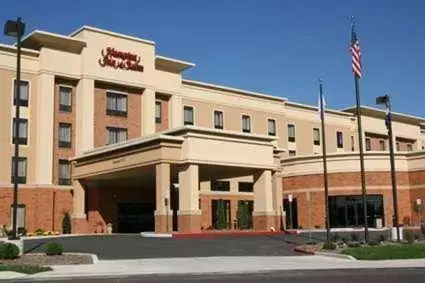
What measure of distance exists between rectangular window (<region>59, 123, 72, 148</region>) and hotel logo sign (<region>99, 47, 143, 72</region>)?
637cm

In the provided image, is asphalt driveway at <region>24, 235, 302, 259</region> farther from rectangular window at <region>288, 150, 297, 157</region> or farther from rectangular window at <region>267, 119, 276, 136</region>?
rectangular window at <region>288, 150, 297, 157</region>

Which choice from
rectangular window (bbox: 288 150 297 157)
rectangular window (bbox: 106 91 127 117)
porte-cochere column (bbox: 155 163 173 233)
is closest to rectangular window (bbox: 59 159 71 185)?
rectangular window (bbox: 106 91 127 117)

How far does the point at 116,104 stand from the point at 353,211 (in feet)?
77.8

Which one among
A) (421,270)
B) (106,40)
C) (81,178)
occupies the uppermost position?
(106,40)

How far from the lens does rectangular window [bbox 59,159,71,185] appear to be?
53.7 meters

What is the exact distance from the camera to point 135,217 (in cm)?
5719

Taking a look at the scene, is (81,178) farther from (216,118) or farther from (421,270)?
(421,270)

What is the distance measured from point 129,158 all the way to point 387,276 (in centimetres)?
2839

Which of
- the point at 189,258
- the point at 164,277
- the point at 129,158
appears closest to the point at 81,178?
the point at 129,158

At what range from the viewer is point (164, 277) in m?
19.5

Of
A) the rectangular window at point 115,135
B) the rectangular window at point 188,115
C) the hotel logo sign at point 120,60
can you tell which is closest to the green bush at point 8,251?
the rectangular window at point 115,135

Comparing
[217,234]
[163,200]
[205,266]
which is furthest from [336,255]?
[163,200]

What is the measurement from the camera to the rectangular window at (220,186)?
63.9 metres

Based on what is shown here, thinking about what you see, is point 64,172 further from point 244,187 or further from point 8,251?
point 8,251
